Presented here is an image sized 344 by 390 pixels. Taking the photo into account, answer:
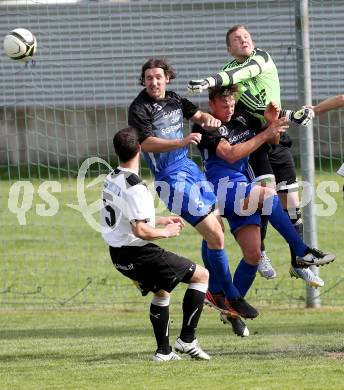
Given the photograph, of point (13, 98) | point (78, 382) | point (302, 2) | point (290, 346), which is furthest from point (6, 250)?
point (78, 382)

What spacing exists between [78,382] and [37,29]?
7.09m

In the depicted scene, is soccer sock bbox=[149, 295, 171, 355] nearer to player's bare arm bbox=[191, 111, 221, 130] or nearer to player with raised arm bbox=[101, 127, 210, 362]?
player with raised arm bbox=[101, 127, 210, 362]

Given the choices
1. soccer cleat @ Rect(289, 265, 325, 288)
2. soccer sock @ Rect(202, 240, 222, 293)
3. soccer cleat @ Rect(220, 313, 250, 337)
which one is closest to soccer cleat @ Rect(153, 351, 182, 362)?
soccer cleat @ Rect(220, 313, 250, 337)

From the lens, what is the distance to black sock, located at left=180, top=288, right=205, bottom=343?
9984 mm

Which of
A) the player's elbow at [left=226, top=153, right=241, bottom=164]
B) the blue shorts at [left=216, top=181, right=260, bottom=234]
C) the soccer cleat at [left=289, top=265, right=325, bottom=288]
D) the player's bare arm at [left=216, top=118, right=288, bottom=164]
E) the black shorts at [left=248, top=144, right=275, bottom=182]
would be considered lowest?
the soccer cleat at [left=289, top=265, right=325, bottom=288]

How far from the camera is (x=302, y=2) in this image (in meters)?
13.7

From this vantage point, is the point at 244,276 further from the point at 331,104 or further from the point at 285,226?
the point at 331,104

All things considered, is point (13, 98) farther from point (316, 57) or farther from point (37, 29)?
point (316, 57)

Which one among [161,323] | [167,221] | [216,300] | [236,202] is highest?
[167,221]

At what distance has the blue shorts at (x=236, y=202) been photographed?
10883 millimetres

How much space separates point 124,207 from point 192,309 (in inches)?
48.0

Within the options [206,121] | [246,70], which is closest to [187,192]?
[206,121]

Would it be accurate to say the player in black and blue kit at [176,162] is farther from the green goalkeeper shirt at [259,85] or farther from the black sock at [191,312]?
the black sock at [191,312]

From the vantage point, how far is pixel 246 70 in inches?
418
